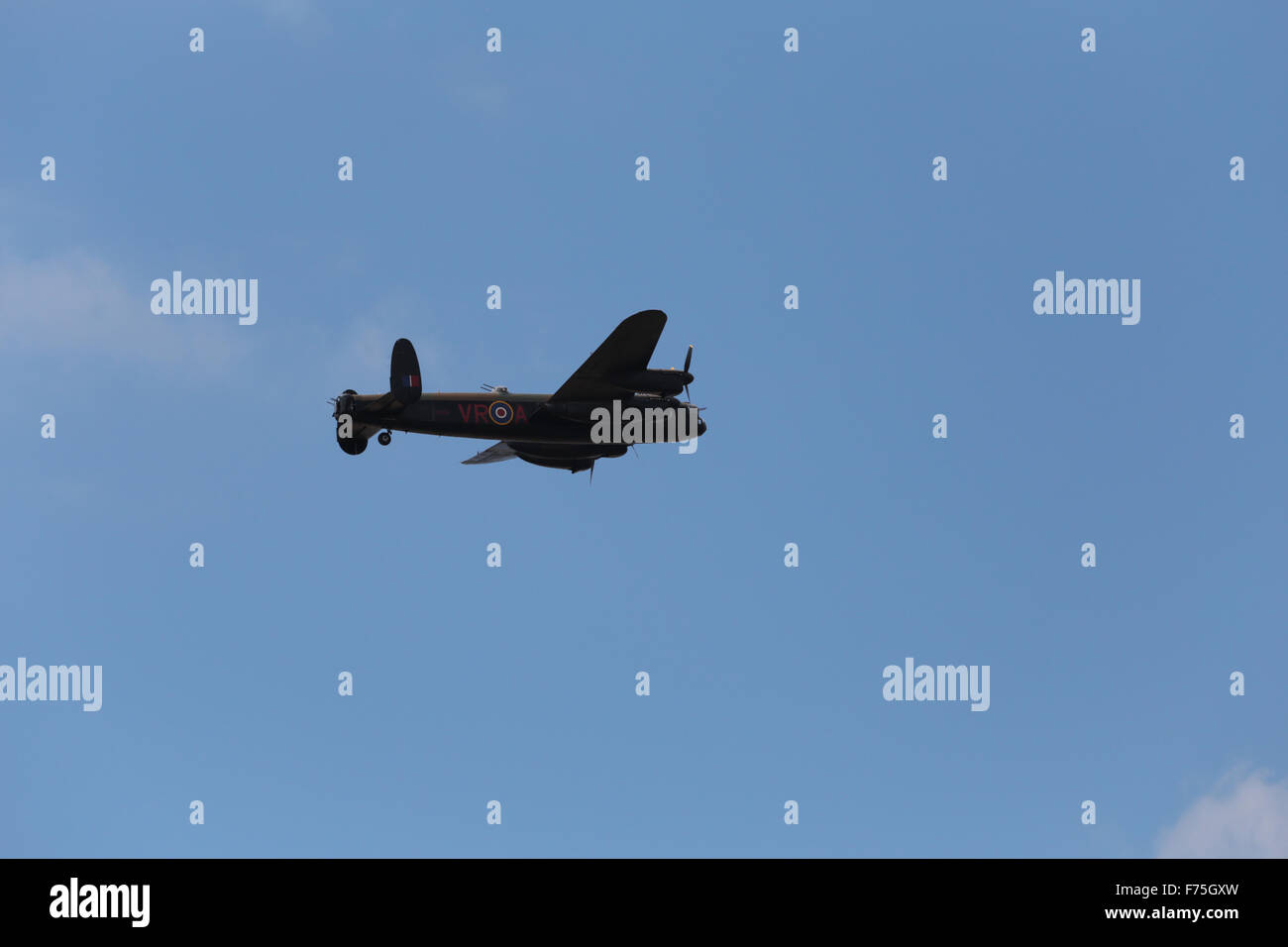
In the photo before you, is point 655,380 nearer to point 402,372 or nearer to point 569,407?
point 569,407

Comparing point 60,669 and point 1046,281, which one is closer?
point 60,669

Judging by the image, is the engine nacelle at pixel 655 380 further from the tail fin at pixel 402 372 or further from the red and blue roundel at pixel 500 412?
the tail fin at pixel 402 372

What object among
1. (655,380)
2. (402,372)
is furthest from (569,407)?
(402,372)

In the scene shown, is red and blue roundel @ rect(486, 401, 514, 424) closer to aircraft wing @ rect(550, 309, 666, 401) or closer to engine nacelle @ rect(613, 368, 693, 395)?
aircraft wing @ rect(550, 309, 666, 401)

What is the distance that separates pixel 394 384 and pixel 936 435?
2683 cm

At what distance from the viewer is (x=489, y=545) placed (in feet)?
188

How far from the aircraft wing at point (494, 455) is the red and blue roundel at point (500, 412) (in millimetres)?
6070

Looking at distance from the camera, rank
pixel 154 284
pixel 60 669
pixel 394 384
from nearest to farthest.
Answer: pixel 394 384 < pixel 154 284 < pixel 60 669

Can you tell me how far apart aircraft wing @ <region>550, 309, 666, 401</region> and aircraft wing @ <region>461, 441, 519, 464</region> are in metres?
6.87

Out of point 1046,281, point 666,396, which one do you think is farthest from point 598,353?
point 1046,281

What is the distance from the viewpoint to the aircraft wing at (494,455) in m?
57.5

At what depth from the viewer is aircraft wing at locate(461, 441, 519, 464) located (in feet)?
189
